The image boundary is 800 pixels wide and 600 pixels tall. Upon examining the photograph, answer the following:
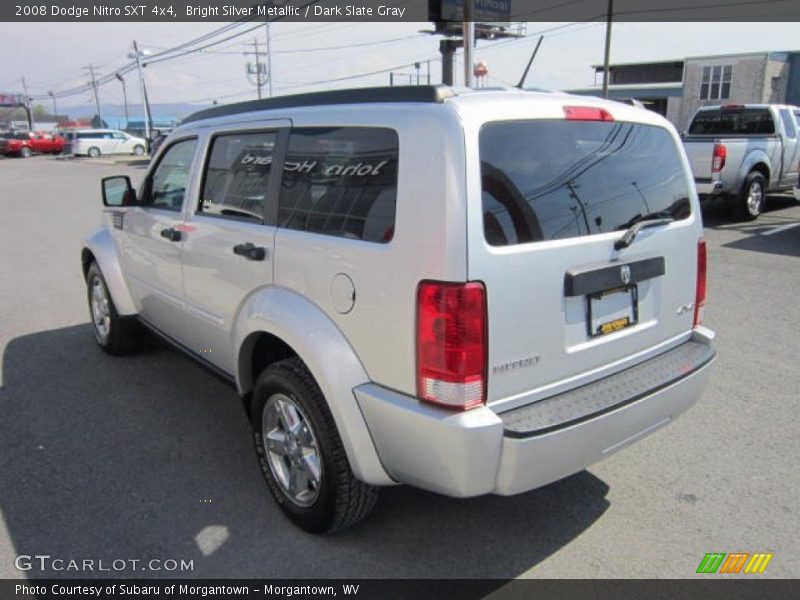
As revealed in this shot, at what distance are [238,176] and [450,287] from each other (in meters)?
1.71

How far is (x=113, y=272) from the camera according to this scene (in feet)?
16.3

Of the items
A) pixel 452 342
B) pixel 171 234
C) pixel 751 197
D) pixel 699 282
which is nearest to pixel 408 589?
pixel 452 342

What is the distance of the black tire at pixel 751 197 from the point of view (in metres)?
11.1

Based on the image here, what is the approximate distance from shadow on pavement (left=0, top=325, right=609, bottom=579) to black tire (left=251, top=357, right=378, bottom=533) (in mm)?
125

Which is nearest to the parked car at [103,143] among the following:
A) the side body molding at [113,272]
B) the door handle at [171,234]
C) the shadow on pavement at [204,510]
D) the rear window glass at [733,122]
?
the rear window glass at [733,122]

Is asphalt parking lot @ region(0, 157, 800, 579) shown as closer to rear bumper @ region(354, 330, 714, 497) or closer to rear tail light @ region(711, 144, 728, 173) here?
rear bumper @ region(354, 330, 714, 497)

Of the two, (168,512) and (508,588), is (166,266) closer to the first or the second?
(168,512)

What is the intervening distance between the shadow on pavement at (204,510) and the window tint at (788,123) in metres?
11.2

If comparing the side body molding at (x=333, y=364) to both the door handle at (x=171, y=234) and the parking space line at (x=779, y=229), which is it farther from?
the parking space line at (x=779, y=229)

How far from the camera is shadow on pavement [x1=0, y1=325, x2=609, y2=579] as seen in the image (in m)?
2.81

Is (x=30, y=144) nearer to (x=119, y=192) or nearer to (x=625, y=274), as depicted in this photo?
(x=119, y=192)

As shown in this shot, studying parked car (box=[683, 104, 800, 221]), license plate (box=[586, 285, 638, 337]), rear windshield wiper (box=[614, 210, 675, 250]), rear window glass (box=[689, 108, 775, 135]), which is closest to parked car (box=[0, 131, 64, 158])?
rear window glass (box=[689, 108, 775, 135])

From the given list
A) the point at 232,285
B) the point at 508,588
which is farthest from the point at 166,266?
the point at 508,588

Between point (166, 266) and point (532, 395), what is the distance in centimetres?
266
